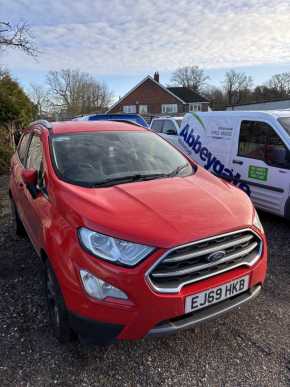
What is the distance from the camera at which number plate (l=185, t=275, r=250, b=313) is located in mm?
2064

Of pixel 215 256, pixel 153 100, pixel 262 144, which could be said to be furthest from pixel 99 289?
pixel 153 100

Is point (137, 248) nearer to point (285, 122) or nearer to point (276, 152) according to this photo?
point (276, 152)

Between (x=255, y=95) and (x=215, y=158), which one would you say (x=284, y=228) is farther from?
(x=255, y=95)

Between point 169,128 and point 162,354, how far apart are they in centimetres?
1025

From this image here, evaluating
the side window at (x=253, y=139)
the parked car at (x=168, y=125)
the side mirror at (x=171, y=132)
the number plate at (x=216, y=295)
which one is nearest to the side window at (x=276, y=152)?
the side window at (x=253, y=139)

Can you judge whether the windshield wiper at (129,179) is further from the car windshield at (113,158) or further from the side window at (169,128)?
the side window at (169,128)

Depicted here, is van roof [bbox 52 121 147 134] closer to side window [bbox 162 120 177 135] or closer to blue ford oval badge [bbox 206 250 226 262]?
blue ford oval badge [bbox 206 250 226 262]

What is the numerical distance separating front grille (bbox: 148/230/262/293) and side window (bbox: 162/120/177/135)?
9.52 meters

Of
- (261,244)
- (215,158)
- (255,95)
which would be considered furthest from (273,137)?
(255,95)

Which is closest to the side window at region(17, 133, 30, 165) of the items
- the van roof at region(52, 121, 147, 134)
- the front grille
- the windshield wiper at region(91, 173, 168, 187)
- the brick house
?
the van roof at region(52, 121, 147, 134)

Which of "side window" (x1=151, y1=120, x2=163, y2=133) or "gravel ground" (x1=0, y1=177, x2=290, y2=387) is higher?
"side window" (x1=151, y1=120, x2=163, y2=133)

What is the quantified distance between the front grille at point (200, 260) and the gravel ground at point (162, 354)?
28.7 inches

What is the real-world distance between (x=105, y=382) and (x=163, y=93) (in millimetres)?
45954

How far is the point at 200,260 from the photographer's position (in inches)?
83.7
